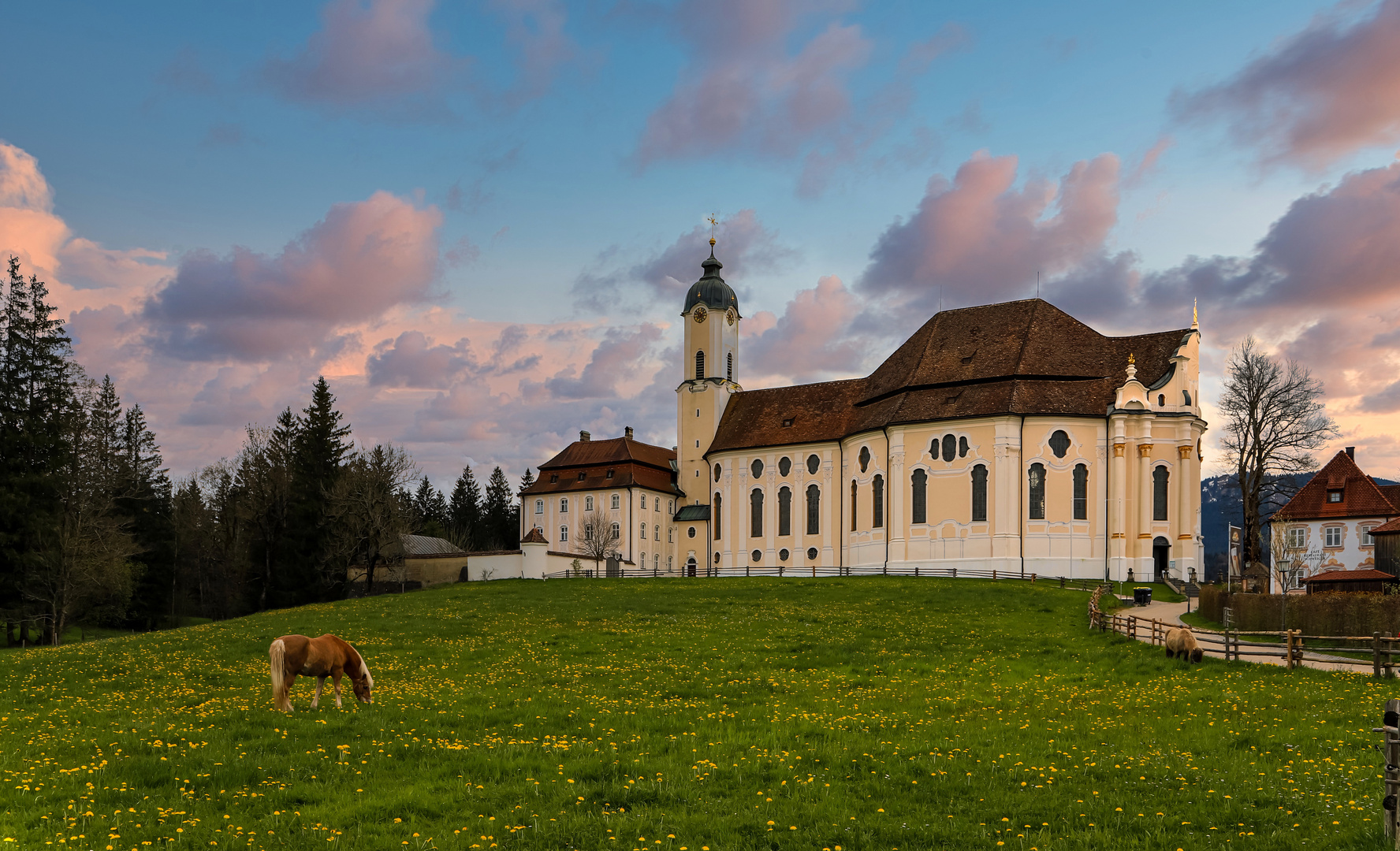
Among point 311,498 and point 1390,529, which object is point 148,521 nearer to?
point 311,498

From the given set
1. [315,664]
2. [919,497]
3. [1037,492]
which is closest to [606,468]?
[919,497]

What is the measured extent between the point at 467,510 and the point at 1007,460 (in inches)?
3312

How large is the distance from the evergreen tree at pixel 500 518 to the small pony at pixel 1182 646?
95.2m

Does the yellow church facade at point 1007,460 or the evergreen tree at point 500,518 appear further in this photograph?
the evergreen tree at point 500,518

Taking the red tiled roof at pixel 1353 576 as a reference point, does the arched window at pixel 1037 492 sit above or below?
above

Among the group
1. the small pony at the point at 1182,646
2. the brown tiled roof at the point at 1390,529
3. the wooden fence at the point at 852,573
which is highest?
the brown tiled roof at the point at 1390,529

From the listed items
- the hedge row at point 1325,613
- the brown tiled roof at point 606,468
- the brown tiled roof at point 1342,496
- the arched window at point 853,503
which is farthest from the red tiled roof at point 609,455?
the hedge row at point 1325,613

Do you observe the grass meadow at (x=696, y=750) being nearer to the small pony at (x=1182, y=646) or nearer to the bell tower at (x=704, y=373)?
the small pony at (x=1182, y=646)

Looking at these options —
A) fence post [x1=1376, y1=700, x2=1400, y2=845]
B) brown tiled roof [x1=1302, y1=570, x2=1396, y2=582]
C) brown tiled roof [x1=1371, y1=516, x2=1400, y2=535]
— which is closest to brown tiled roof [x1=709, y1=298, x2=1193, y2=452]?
brown tiled roof [x1=1371, y1=516, x2=1400, y2=535]

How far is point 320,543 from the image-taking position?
72.2 metres

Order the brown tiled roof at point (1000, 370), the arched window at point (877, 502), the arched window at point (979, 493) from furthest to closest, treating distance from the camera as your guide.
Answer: the arched window at point (877, 502), the brown tiled roof at point (1000, 370), the arched window at point (979, 493)

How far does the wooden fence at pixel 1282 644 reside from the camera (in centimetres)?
2489

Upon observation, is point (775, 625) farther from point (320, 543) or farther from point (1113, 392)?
point (320, 543)

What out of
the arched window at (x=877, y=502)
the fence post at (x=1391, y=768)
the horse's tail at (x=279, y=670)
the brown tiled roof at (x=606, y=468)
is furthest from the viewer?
the brown tiled roof at (x=606, y=468)
